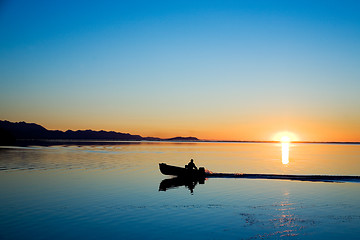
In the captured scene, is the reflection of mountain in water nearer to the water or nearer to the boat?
the boat

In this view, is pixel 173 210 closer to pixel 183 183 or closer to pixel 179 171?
pixel 183 183

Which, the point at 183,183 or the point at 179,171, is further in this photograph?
the point at 179,171

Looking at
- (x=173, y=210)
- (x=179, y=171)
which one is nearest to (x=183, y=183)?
(x=179, y=171)

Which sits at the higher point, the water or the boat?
the boat

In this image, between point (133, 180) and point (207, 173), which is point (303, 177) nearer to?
point (207, 173)

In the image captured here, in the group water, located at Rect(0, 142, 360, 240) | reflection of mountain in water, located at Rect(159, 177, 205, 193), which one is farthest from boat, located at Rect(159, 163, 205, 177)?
water, located at Rect(0, 142, 360, 240)

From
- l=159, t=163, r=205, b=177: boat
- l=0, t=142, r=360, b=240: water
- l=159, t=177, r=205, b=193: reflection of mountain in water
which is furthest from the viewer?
l=159, t=163, r=205, b=177: boat

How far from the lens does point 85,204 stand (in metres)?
27.1

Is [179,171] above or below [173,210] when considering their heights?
above

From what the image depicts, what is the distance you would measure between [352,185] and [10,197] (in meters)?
41.1

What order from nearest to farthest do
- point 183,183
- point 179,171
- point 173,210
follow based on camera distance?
point 173,210
point 183,183
point 179,171

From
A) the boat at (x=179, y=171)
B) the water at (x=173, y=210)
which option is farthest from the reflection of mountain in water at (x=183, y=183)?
the water at (x=173, y=210)

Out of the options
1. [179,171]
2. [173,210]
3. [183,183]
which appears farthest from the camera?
[179,171]

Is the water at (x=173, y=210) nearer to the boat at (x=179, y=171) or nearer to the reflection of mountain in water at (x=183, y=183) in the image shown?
the reflection of mountain in water at (x=183, y=183)
